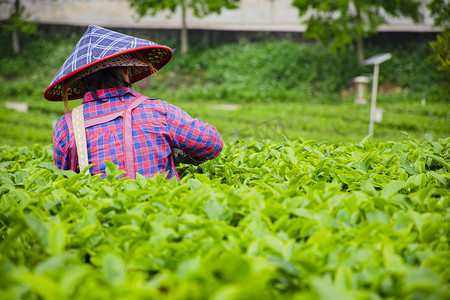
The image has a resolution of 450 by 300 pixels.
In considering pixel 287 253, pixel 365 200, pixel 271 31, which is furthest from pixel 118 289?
pixel 271 31

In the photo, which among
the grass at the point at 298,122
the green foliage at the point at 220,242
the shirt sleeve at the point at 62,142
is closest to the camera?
the green foliage at the point at 220,242

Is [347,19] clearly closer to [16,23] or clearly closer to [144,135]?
[16,23]

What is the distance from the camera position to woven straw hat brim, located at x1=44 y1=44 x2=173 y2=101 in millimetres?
2100

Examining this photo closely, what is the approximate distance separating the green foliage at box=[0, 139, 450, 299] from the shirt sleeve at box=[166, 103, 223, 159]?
0.43 metres

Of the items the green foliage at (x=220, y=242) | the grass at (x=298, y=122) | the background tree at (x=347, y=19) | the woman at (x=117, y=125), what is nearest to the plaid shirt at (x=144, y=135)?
the woman at (x=117, y=125)

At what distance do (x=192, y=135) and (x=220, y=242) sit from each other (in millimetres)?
993

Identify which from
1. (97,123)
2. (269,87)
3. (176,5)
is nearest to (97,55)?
(97,123)

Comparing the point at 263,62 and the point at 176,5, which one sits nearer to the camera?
the point at 176,5

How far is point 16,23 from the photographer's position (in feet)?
47.8

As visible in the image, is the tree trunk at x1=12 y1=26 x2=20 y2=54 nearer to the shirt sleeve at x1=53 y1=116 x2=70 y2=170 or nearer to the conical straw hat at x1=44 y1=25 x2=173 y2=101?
the conical straw hat at x1=44 y1=25 x2=173 y2=101

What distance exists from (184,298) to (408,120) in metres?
10.1

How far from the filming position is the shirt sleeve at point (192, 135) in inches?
81.3

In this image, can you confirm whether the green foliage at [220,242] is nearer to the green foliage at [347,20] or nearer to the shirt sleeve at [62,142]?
the shirt sleeve at [62,142]

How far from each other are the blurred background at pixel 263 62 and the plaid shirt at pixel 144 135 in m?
6.85
